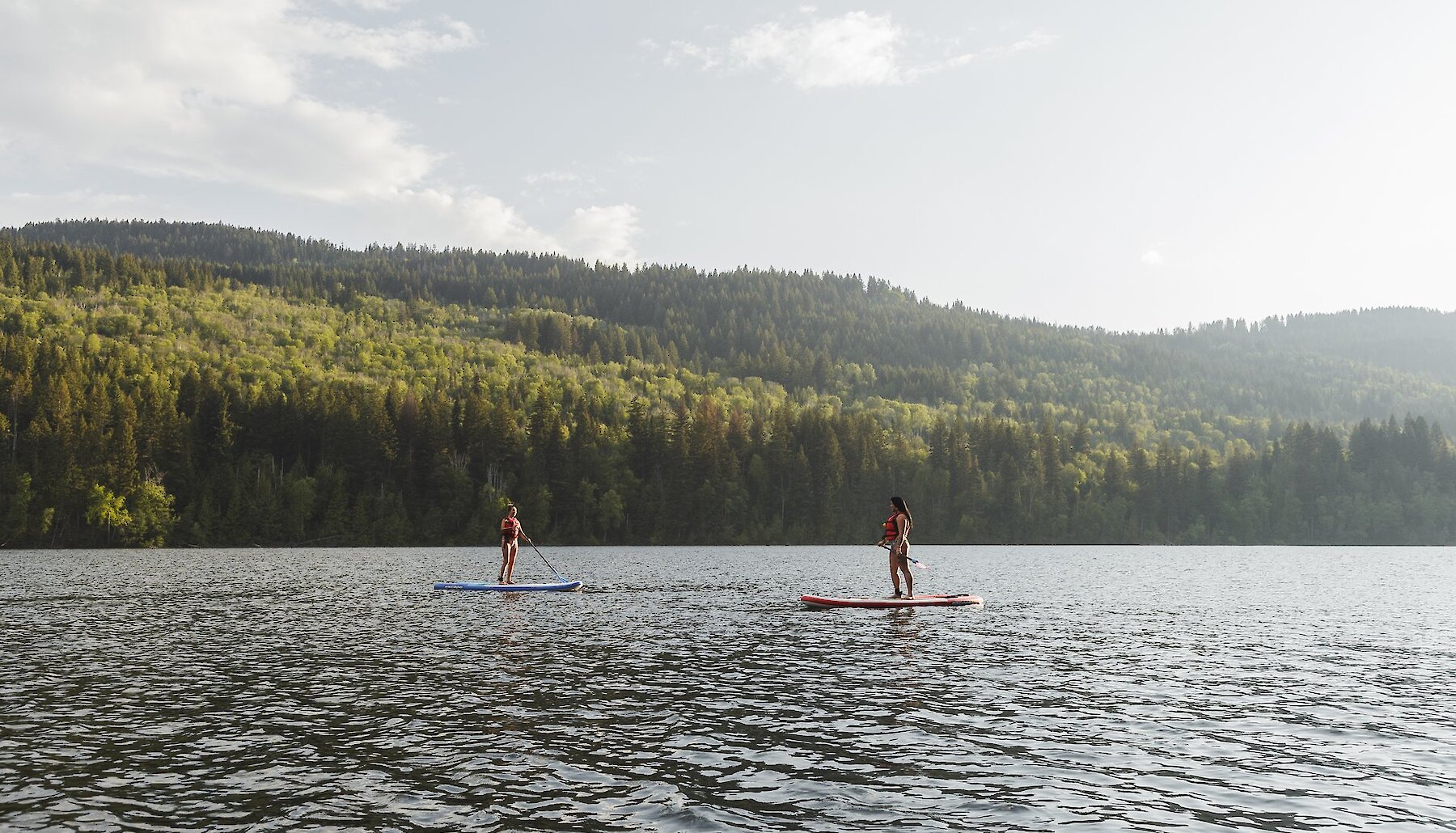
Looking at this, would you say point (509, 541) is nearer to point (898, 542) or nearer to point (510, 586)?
point (510, 586)

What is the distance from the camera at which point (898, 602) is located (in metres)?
44.2

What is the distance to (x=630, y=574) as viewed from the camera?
71438 mm

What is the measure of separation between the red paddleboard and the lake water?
764 mm

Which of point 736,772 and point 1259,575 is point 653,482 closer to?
point 1259,575

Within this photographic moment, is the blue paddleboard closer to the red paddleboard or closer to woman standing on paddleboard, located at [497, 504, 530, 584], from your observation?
woman standing on paddleboard, located at [497, 504, 530, 584]

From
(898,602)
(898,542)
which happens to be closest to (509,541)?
(898,542)

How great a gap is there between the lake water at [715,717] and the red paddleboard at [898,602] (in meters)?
0.76

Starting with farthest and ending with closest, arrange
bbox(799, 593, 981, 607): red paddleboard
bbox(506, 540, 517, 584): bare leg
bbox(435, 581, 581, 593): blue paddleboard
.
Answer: bbox(506, 540, 517, 584): bare leg, bbox(435, 581, 581, 593): blue paddleboard, bbox(799, 593, 981, 607): red paddleboard

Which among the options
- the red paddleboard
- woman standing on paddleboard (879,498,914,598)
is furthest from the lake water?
woman standing on paddleboard (879,498,914,598)

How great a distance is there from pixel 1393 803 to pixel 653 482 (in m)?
150

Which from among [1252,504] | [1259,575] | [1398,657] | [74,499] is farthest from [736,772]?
[1252,504]

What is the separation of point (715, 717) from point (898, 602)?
24525 mm

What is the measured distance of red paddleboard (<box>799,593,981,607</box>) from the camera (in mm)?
44438

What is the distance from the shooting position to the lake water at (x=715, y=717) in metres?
14.6
